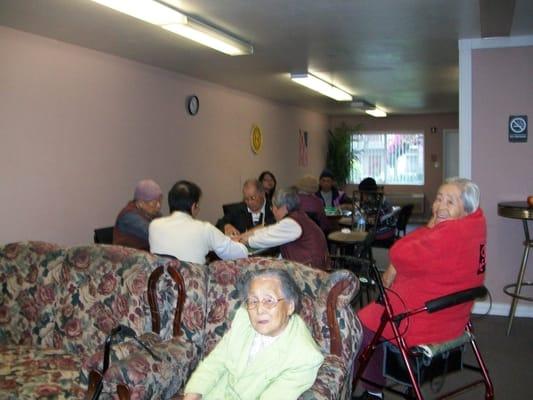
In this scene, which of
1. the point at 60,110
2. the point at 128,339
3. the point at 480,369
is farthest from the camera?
the point at 60,110

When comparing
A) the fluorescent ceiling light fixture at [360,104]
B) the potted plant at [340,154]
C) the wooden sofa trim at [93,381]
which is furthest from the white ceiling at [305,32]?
the potted plant at [340,154]

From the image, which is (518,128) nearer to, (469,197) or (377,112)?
(469,197)

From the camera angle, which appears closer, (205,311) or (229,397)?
(229,397)

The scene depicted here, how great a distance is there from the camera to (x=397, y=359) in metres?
2.81

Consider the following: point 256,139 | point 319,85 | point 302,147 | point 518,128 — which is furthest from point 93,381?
point 302,147

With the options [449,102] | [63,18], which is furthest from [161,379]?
[449,102]

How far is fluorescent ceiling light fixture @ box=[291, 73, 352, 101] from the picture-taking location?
23.9 feet

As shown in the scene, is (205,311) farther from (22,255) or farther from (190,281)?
(22,255)

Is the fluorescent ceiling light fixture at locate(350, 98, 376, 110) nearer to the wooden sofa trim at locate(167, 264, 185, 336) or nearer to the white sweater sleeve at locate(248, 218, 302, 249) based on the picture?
the white sweater sleeve at locate(248, 218, 302, 249)

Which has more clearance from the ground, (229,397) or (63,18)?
(63,18)

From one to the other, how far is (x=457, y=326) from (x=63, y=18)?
11.8 feet

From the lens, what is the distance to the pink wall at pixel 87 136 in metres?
4.82

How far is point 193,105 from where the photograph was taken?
768cm

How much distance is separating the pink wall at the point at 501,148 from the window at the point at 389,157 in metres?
9.01
